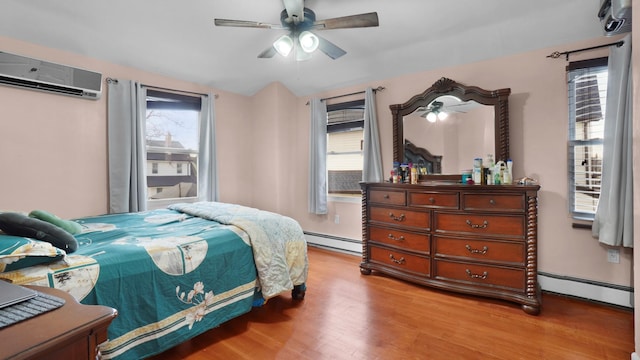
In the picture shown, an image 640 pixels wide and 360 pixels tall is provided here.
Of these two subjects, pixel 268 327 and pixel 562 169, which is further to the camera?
pixel 562 169

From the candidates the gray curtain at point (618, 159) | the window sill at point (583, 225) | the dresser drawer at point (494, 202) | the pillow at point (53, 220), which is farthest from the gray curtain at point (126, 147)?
the gray curtain at point (618, 159)

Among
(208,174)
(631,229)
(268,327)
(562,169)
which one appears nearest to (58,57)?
(208,174)

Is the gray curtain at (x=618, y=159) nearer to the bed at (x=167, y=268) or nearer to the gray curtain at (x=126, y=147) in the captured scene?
the bed at (x=167, y=268)

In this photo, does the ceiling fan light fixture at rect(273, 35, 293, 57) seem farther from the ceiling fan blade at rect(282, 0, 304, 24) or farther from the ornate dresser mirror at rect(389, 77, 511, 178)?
the ornate dresser mirror at rect(389, 77, 511, 178)

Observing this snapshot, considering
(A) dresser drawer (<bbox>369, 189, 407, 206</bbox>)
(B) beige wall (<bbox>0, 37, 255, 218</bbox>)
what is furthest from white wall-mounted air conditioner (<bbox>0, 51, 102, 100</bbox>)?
(A) dresser drawer (<bbox>369, 189, 407, 206</bbox>)

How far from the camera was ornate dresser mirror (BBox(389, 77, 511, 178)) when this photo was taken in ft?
9.11

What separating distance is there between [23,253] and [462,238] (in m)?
2.92

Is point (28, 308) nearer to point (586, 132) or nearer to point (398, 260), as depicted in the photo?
point (398, 260)

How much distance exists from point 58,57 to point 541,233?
16.3 ft

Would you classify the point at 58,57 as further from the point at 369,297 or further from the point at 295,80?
the point at 369,297

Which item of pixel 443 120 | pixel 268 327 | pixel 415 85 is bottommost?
pixel 268 327

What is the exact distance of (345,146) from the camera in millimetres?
4117

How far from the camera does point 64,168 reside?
113 inches

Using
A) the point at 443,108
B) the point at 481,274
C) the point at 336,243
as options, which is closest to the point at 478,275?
the point at 481,274
